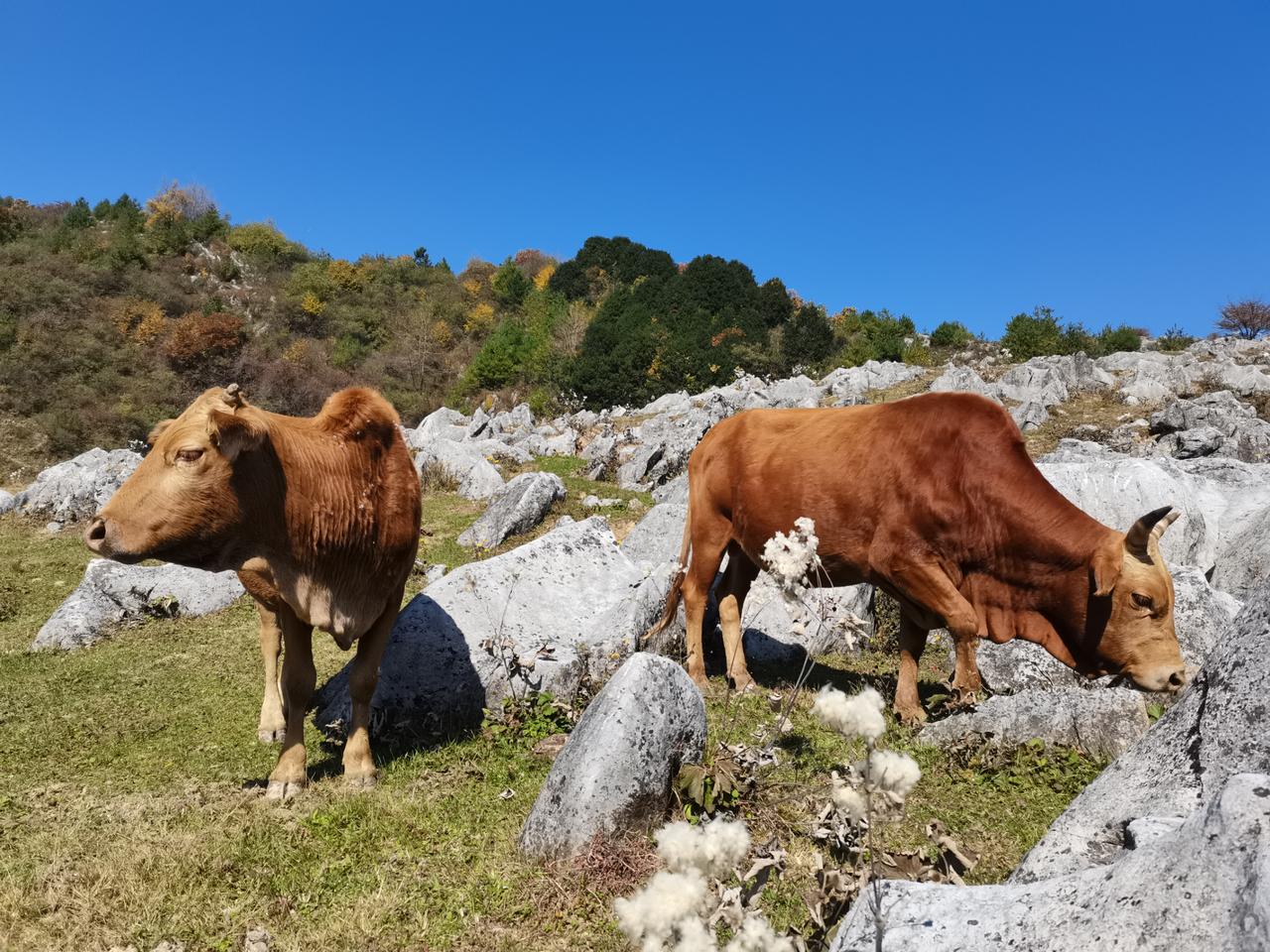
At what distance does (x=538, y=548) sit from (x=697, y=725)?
3356 mm

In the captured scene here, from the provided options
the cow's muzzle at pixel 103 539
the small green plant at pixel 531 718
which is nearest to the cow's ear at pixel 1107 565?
the small green plant at pixel 531 718

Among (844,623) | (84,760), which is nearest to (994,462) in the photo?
(844,623)

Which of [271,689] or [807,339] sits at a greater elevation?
[807,339]

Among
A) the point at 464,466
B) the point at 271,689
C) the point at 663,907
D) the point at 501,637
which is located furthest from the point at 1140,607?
the point at 464,466

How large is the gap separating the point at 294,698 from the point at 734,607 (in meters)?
4.12

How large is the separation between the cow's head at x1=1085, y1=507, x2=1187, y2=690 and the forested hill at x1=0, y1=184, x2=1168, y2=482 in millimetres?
32384

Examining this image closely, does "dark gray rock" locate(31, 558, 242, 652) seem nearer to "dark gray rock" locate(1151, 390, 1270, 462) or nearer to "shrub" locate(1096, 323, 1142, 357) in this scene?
"dark gray rock" locate(1151, 390, 1270, 462)

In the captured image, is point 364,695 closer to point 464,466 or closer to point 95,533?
point 95,533

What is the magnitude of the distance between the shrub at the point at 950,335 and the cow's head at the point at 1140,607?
40.5m

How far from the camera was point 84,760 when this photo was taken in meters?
5.64

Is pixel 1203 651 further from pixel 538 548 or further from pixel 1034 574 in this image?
pixel 538 548

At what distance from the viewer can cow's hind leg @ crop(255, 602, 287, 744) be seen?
6.14 m

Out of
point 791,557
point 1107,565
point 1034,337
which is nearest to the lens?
point 791,557

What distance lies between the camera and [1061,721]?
5.13m
